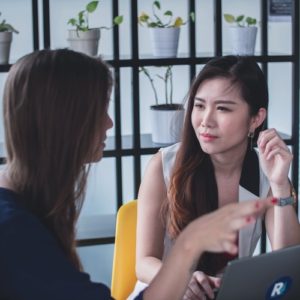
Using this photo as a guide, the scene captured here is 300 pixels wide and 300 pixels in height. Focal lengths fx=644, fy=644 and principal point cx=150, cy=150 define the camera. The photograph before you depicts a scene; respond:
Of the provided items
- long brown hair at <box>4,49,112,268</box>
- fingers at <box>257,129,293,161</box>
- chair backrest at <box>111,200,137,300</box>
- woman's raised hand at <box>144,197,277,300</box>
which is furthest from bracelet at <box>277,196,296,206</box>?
long brown hair at <box>4,49,112,268</box>

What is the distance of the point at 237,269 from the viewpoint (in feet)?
3.92

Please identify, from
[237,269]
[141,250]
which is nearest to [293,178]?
[141,250]

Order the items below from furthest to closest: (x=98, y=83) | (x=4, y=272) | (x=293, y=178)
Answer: (x=293, y=178), (x=98, y=83), (x=4, y=272)

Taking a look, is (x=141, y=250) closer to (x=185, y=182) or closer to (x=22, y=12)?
(x=185, y=182)

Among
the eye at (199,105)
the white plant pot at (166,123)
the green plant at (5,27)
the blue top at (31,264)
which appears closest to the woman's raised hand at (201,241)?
the blue top at (31,264)

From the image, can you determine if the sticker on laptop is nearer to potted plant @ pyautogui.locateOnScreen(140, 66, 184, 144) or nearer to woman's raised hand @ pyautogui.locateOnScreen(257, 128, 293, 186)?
woman's raised hand @ pyautogui.locateOnScreen(257, 128, 293, 186)

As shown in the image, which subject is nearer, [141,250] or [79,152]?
[79,152]

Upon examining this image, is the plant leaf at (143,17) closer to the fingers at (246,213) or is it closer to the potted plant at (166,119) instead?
the potted plant at (166,119)

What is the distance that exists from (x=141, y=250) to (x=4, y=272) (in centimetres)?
81

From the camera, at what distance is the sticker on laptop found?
1.28m

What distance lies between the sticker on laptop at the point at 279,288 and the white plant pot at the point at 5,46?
1.78 metres

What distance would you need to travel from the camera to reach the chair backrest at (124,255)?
191 centimetres

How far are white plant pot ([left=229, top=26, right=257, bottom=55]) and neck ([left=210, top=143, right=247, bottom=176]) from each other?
3.32 feet

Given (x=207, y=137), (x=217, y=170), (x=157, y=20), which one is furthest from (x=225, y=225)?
(x=157, y=20)
